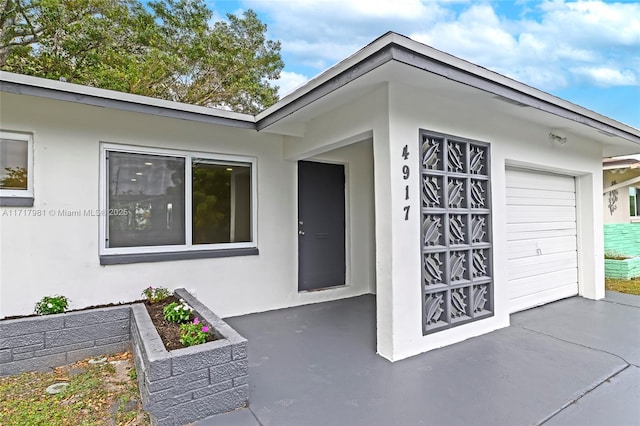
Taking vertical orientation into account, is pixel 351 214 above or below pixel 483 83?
below

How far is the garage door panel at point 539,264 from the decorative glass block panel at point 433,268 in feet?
5.31

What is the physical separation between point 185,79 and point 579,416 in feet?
36.7

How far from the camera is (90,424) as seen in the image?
2.29m

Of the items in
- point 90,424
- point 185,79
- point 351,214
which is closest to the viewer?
point 90,424

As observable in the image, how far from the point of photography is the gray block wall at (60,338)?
2969mm

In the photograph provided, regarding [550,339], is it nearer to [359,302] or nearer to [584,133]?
[359,302]

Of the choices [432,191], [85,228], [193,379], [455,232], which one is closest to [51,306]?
[85,228]

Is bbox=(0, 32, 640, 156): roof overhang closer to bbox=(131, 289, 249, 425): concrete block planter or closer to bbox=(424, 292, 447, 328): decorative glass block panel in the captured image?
bbox=(424, 292, 447, 328): decorative glass block panel

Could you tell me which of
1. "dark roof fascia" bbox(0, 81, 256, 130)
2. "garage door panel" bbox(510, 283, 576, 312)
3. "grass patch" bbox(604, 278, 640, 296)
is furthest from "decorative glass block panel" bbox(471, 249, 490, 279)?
"grass patch" bbox(604, 278, 640, 296)

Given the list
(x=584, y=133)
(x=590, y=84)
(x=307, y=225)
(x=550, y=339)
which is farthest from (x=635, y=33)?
(x=307, y=225)

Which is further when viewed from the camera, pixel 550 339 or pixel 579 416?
pixel 550 339

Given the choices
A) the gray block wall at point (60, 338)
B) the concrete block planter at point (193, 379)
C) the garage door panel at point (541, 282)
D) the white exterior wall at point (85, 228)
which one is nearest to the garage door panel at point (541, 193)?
the garage door panel at point (541, 282)

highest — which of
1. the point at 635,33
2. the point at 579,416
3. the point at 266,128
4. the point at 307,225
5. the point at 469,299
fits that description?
the point at 635,33

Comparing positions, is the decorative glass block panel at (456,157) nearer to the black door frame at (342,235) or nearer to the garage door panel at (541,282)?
the garage door panel at (541,282)
